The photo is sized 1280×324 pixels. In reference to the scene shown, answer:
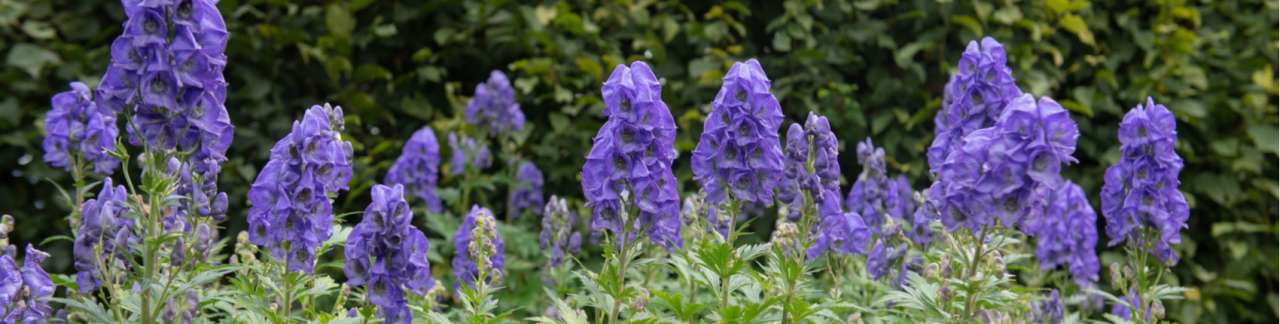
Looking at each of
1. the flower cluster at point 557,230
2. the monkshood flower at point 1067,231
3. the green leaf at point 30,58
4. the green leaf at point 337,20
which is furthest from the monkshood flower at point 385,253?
the green leaf at point 30,58

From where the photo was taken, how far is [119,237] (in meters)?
2.67

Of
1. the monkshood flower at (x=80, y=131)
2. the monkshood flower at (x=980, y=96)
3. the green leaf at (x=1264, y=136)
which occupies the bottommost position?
the monkshood flower at (x=80, y=131)

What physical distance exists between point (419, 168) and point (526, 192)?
0.66 meters

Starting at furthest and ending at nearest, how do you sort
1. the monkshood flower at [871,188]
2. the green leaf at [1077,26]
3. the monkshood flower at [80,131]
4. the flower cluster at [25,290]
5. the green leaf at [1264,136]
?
1. the green leaf at [1264,136]
2. the green leaf at [1077,26]
3. the monkshood flower at [871,188]
4. the monkshood flower at [80,131]
5. the flower cluster at [25,290]

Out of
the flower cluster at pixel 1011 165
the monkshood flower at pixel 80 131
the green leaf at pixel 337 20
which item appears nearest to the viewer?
the flower cluster at pixel 1011 165

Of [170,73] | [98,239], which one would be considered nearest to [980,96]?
[170,73]

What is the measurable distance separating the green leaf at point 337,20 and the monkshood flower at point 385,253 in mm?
3523

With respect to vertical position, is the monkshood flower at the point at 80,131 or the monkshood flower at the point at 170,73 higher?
the monkshood flower at the point at 170,73

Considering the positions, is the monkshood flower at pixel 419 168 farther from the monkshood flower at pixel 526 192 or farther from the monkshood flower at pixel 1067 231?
the monkshood flower at pixel 1067 231

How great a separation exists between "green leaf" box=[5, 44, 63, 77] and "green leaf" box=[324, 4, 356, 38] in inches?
51.0

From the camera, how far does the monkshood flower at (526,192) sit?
19.1 ft

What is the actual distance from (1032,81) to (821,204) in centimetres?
321

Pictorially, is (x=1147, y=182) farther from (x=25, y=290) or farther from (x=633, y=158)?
(x=25, y=290)

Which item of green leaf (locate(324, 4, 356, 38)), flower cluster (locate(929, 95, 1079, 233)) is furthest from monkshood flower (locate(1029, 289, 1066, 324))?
green leaf (locate(324, 4, 356, 38))
